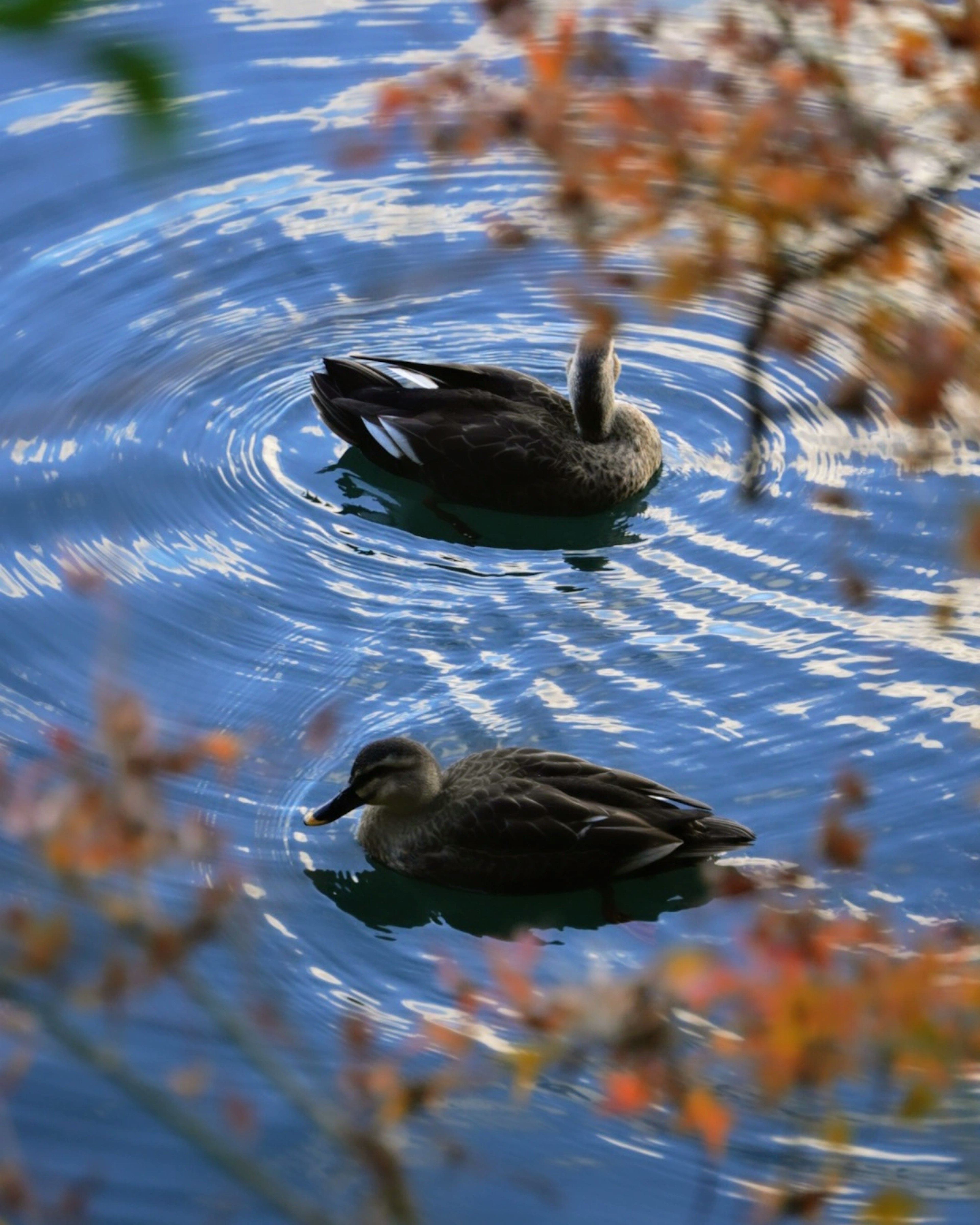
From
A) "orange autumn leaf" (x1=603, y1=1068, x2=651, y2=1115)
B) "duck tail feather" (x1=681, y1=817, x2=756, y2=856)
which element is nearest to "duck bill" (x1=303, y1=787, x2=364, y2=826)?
"duck tail feather" (x1=681, y1=817, x2=756, y2=856)

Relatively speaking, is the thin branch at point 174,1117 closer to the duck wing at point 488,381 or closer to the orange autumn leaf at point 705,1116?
the orange autumn leaf at point 705,1116

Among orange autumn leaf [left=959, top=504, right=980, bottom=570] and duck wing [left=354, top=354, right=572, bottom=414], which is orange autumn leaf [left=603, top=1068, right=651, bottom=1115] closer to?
orange autumn leaf [left=959, top=504, right=980, bottom=570]

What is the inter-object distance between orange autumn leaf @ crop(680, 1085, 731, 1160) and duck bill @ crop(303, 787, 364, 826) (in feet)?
6.88

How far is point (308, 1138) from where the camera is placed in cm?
527

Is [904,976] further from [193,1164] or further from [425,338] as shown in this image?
[425,338]

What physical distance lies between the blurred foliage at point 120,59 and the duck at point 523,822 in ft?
15.2

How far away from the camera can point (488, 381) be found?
9.17 m

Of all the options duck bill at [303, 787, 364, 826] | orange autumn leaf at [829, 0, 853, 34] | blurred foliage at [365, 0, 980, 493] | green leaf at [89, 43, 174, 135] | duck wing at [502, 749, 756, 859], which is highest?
green leaf at [89, 43, 174, 135]

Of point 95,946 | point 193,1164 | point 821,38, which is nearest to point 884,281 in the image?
point 193,1164

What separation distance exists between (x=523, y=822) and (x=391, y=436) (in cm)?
310

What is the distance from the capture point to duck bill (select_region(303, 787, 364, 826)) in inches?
254

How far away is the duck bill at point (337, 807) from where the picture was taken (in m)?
6.46

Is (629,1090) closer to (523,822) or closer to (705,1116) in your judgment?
(705,1116)

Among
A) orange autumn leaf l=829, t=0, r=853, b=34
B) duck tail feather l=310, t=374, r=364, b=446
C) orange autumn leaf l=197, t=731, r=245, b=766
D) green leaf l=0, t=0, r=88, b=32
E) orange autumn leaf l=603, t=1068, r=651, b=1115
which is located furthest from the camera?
duck tail feather l=310, t=374, r=364, b=446
